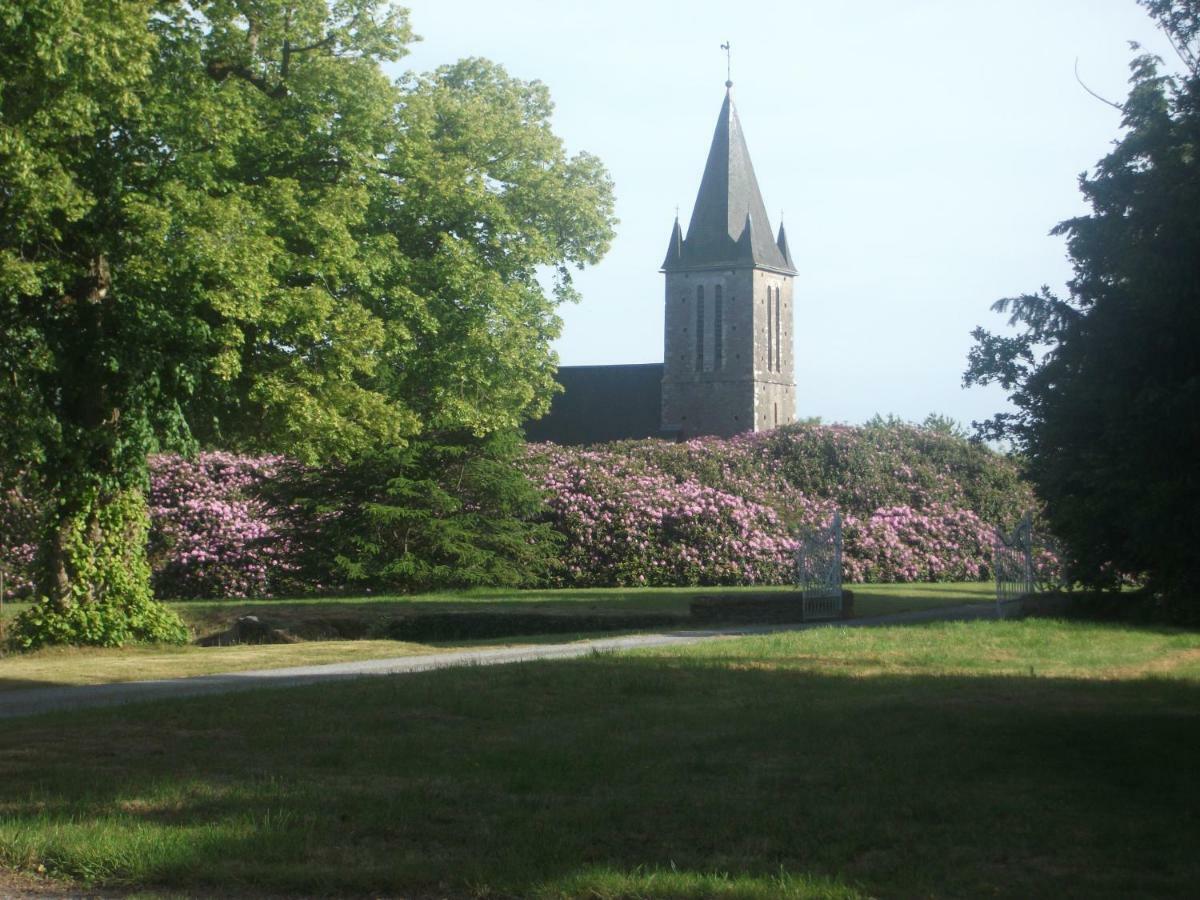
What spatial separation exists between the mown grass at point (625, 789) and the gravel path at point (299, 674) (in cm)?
114

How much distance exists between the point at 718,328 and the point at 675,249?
593 centimetres

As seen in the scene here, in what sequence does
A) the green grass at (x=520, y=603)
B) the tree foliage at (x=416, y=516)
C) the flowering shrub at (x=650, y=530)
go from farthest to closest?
the flowering shrub at (x=650, y=530), the tree foliage at (x=416, y=516), the green grass at (x=520, y=603)

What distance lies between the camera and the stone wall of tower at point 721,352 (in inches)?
3273

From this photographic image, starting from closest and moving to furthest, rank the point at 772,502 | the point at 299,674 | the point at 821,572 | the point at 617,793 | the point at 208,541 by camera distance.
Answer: the point at 617,793
the point at 299,674
the point at 821,572
the point at 208,541
the point at 772,502

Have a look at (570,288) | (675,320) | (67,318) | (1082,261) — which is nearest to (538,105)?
(570,288)

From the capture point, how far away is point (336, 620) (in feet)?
65.3

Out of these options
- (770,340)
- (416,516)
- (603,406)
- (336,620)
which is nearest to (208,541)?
(416,516)

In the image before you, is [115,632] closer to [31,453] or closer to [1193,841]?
[31,453]

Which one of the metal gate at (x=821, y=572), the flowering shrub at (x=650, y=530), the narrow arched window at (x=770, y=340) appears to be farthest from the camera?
the narrow arched window at (x=770, y=340)

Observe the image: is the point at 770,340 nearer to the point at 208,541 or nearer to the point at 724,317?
the point at 724,317

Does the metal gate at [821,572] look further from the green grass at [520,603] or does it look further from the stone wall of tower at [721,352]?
the stone wall of tower at [721,352]

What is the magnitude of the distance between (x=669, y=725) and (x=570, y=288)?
16.6 meters

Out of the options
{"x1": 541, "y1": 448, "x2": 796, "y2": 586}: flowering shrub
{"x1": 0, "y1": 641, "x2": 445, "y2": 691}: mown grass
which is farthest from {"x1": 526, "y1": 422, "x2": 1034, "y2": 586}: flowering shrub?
{"x1": 0, "y1": 641, "x2": 445, "y2": 691}: mown grass

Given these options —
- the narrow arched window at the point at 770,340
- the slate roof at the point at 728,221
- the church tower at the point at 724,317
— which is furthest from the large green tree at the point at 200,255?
the narrow arched window at the point at 770,340
